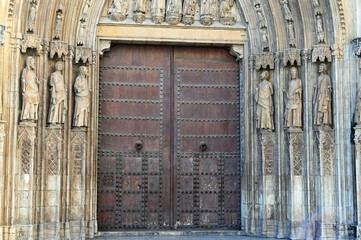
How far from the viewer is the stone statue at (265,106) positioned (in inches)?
472

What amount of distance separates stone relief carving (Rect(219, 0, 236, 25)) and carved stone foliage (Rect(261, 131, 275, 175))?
2611mm

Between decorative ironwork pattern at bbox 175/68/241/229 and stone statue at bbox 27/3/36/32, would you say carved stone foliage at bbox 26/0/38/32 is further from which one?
decorative ironwork pattern at bbox 175/68/241/229

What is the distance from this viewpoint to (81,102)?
37.9ft

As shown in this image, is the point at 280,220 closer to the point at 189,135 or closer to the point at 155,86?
the point at 189,135

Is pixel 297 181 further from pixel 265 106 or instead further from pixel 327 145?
pixel 265 106

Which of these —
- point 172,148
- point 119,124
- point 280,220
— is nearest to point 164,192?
point 172,148

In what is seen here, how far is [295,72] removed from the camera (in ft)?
39.2

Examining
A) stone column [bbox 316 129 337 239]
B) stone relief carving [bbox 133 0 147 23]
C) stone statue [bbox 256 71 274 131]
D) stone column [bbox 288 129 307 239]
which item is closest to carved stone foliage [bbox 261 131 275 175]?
stone statue [bbox 256 71 274 131]

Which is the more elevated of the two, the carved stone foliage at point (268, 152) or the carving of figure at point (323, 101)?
the carving of figure at point (323, 101)

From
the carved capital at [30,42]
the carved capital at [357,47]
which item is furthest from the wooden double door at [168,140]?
the carved capital at [357,47]

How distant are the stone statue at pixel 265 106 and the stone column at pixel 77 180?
370 centimetres

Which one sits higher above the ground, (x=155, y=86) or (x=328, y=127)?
(x=155, y=86)

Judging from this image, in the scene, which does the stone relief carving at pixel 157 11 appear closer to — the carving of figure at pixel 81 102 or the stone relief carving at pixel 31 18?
the carving of figure at pixel 81 102

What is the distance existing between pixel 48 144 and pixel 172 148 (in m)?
2.75
